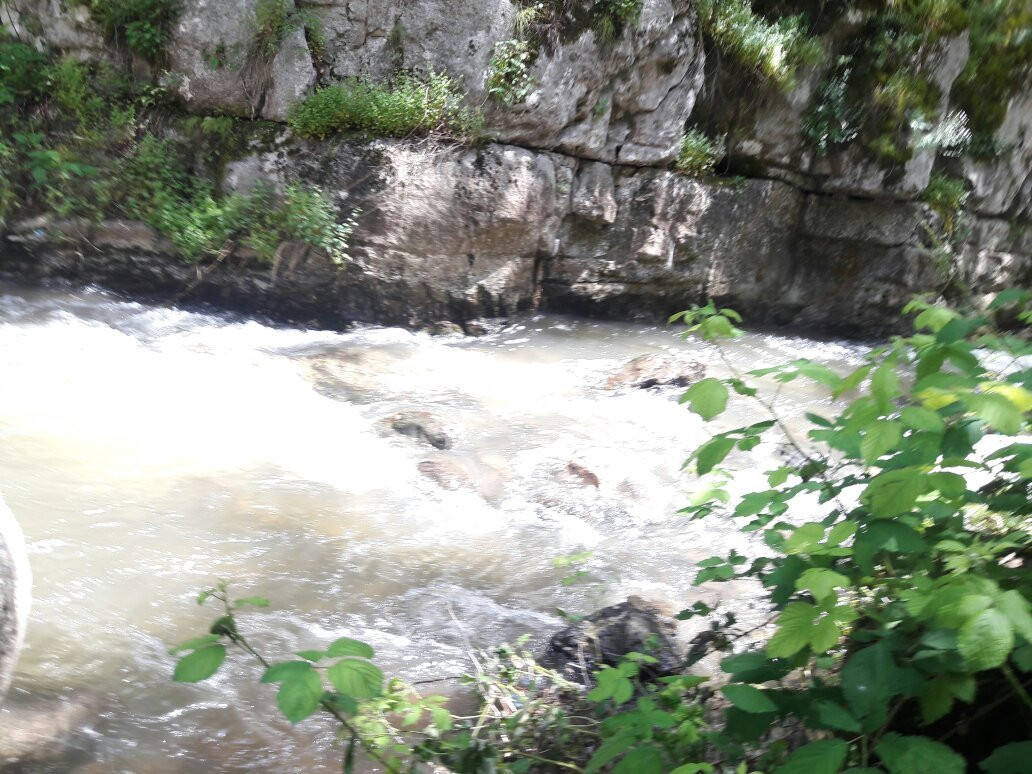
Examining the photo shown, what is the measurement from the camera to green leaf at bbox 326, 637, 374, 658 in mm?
1502

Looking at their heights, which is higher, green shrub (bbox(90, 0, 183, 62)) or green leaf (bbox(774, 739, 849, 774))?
green shrub (bbox(90, 0, 183, 62))

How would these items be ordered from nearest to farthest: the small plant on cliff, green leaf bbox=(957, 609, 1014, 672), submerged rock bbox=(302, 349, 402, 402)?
green leaf bbox=(957, 609, 1014, 672) < submerged rock bbox=(302, 349, 402, 402) < the small plant on cliff

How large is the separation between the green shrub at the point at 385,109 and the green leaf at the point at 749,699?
661 cm

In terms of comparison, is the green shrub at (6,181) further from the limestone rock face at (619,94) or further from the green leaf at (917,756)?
the green leaf at (917,756)

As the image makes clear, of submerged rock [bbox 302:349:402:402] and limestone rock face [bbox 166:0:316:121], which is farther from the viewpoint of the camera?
limestone rock face [bbox 166:0:316:121]

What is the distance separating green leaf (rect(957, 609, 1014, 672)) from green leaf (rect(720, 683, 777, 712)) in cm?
46

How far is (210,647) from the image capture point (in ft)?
4.97

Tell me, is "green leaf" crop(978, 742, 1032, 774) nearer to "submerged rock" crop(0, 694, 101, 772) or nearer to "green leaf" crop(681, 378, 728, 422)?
"green leaf" crop(681, 378, 728, 422)

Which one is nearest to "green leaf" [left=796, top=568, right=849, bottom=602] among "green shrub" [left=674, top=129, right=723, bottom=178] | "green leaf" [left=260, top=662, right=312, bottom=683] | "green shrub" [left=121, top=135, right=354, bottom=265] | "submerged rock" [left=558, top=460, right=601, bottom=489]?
"green leaf" [left=260, top=662, right=312, bottom=683]

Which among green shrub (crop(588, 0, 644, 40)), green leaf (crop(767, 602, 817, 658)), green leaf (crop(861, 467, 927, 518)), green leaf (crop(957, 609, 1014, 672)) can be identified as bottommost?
green leaf (crop(767, 602, 817, 658))

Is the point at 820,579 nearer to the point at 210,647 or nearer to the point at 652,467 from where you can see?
the point at 210,647

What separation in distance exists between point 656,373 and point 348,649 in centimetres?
557

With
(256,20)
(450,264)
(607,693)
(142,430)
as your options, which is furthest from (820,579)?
(256,20)

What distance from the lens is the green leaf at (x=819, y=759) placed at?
1.38 meters
